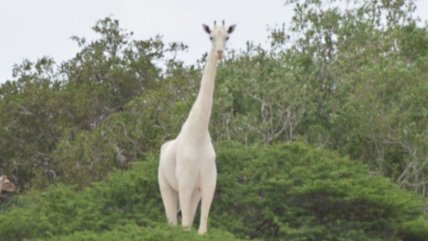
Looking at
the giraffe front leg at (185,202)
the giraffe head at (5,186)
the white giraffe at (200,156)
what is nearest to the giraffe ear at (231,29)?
the white giraffe at (200,156)

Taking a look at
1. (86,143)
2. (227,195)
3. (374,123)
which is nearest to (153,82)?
(86,143)

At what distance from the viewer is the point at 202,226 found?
16172 millimetres

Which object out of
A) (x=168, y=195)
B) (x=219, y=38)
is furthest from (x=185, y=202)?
(x=219, y=38)

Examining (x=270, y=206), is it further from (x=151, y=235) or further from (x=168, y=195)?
(x=151, y=235)

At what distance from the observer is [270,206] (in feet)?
63.7

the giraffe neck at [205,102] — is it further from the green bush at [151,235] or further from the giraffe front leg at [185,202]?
the green bush at [151,235]

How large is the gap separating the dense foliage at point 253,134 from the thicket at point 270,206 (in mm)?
22

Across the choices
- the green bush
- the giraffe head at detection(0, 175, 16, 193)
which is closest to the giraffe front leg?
the green bush

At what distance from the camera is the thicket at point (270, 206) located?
19.1 meters

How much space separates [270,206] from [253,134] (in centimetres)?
837

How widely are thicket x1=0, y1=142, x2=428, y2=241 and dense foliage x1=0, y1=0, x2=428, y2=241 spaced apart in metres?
0.02

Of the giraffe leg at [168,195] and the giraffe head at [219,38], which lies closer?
the giraffe head at [219,38]

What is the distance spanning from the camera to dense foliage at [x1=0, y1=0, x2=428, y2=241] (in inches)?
762

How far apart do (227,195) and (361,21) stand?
40.9 ft
